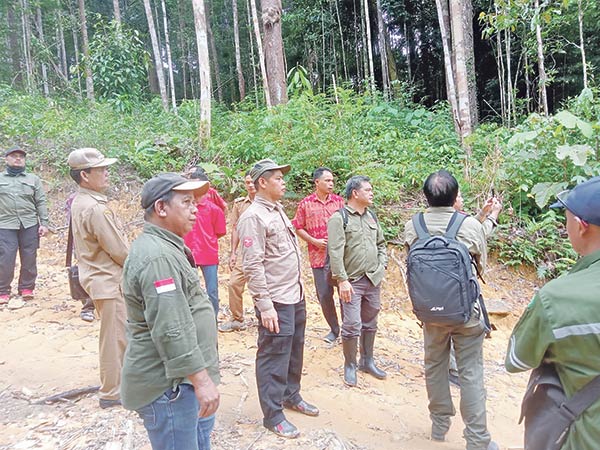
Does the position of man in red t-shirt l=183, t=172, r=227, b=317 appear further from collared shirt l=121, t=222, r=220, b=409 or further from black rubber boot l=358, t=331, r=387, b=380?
collared shirt l=121, t=222, r=220, b=409

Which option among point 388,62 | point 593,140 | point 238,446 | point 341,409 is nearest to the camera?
point 238,446

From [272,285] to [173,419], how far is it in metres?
1.27

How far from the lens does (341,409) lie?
3.37m

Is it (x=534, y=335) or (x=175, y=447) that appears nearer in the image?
(x=534, y=335)

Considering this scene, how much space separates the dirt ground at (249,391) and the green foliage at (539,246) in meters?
0.82

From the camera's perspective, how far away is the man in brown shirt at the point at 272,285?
2.79m

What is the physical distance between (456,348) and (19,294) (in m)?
5.38

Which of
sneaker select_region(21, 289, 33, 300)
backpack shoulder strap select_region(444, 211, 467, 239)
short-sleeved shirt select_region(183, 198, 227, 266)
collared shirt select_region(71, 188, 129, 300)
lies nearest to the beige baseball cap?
collared shirt select_region(71, 188, 129, 300)

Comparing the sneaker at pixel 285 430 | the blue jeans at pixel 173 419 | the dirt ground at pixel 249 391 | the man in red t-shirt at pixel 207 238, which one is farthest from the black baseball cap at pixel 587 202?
the man in red t-shirt at pixel 207 238

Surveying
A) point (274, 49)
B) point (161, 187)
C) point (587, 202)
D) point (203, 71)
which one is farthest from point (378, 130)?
point (587, 202)

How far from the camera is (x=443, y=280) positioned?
8.40 feet

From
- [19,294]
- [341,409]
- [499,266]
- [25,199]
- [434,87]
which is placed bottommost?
[341,409]

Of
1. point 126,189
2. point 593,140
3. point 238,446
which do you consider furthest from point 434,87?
point 238,446

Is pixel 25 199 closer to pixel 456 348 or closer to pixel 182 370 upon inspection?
pixel 182 370
